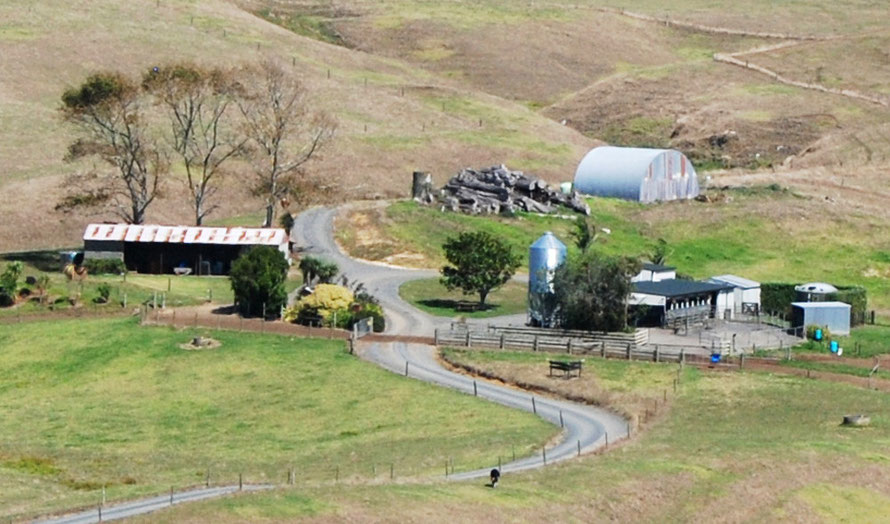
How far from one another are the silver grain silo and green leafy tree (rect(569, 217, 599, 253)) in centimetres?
1312

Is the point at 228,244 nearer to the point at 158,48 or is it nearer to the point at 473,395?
the point at 473,395

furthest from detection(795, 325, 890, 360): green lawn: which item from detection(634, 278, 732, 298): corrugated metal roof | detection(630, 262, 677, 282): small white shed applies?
detection(630, 262, 677, 282): small white shed

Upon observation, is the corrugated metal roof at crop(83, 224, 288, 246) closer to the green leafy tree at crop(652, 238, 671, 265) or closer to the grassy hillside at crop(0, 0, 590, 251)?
the grassy hillside at crop(0, 0, 590, 251)

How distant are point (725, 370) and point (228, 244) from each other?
3696 cm

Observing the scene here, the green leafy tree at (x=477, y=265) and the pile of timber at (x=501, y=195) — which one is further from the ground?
the pile of timber at (x=501, y=195)

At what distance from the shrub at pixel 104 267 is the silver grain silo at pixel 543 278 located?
965 inches

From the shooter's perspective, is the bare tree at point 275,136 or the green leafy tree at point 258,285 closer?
the green leafy tree at point 258,285

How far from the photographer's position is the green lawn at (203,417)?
6738cm

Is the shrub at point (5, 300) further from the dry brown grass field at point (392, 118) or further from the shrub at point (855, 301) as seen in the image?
the shrub at point (855, 301)

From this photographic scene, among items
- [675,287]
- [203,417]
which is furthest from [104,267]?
[675,287]

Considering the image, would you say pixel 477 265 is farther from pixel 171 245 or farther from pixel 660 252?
pixel 171 245

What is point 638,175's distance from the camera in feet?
463

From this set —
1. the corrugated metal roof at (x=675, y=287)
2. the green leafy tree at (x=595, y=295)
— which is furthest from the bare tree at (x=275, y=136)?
the green leafy tree at (x=595, y=295)

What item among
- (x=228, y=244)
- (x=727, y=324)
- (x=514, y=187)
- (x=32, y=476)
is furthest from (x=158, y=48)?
(x=32, y=476)
